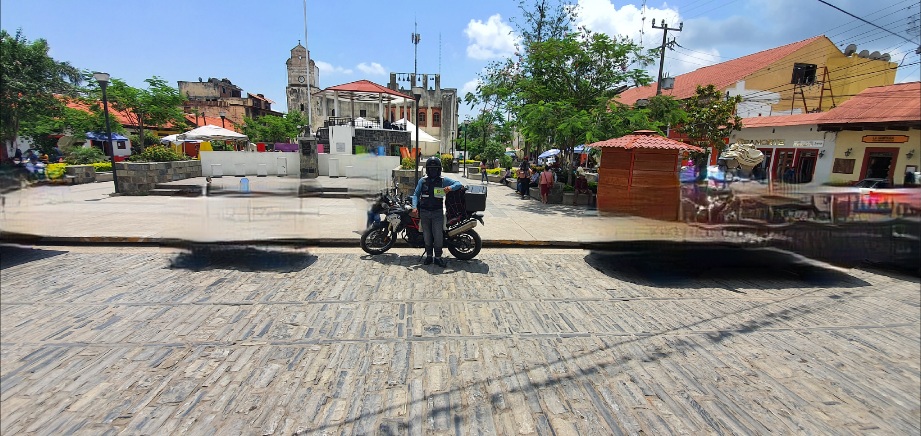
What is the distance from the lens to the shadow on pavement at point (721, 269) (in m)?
5.43

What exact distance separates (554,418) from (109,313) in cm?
454

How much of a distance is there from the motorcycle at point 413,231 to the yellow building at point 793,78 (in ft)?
14.1

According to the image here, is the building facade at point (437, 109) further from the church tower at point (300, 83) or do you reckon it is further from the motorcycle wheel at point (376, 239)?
the motorcycle wheel at point (376, 239)

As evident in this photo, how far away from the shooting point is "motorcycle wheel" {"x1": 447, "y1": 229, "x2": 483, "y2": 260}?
265 inches

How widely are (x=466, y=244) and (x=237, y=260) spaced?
3.54 meters

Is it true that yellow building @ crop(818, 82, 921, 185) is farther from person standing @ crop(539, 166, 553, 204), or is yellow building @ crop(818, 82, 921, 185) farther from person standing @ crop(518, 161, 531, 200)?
person standing @ crop(518, 161, 531, 200)

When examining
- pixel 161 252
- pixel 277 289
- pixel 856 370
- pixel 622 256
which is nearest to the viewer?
pixel 856 370

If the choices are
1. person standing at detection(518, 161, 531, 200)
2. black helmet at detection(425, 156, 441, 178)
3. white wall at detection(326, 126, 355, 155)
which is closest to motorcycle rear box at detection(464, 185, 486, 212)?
black helmet at detection(425, 156, 441, 178)

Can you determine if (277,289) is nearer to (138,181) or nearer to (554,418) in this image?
(554,418)

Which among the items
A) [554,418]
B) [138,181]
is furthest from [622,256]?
[138,181]

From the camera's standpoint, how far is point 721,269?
5996mm

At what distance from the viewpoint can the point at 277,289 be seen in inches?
201

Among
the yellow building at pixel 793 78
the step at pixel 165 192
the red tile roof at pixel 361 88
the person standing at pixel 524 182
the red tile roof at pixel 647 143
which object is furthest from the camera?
the red tile roof at pixel 361 88

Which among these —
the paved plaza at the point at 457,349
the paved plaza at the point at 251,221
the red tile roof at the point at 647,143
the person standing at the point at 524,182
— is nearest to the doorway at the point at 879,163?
the paved plaza at the point at 457,349
